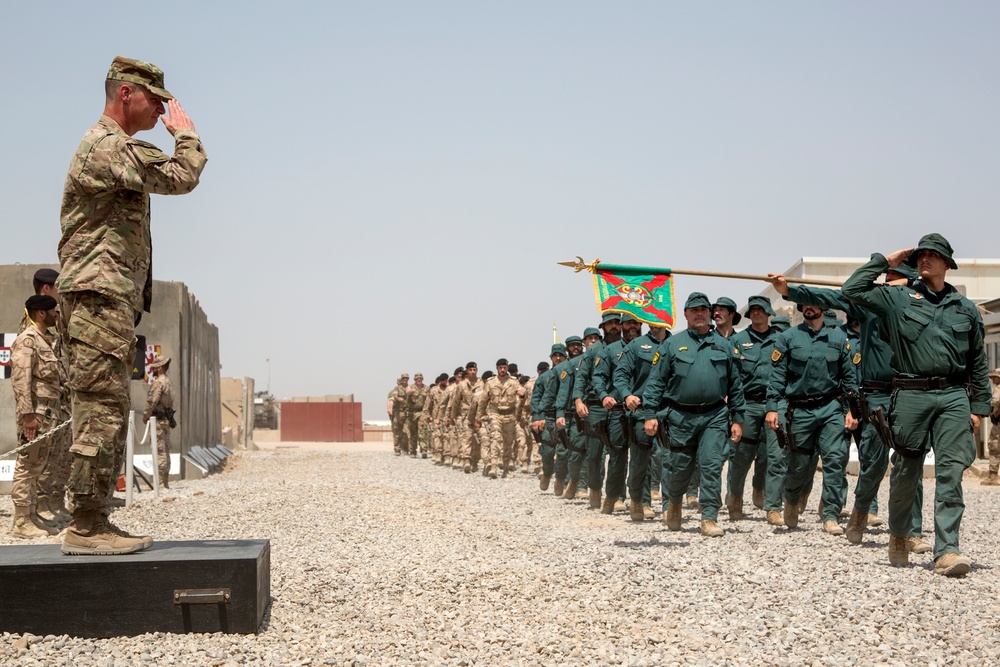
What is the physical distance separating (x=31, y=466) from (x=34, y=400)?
62 cm

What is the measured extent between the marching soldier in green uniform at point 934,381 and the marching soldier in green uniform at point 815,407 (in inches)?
99.3

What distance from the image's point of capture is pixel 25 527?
380 inches

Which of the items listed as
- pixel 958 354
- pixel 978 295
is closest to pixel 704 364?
pixel 958 354

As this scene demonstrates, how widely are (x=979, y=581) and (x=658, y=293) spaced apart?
6952 millimetres

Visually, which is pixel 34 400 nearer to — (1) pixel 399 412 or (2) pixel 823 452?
(2) pixel 823 452

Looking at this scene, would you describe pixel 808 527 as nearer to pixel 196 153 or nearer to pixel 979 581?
pixel 979 581

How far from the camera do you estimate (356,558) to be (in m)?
7.75

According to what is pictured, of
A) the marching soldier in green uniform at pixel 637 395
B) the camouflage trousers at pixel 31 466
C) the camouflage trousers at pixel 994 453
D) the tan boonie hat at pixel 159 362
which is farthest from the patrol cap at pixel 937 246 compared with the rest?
the tan boonie hat at pixel 159 362

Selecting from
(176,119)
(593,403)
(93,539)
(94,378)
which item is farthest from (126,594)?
(593,403)

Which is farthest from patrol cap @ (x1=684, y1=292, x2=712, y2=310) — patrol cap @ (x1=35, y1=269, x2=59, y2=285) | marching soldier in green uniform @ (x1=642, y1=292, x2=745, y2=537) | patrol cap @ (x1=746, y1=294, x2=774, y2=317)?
patrol cap @ (x1=35, y1=269, x2=59, y2=285)

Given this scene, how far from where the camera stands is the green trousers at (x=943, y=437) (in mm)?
7254

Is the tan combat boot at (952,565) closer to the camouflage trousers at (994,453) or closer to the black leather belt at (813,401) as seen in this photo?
the black leather belt at (813,401)

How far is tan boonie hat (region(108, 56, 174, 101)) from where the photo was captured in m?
5.33

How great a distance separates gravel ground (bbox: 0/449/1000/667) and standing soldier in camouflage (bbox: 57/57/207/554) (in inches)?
28.2
